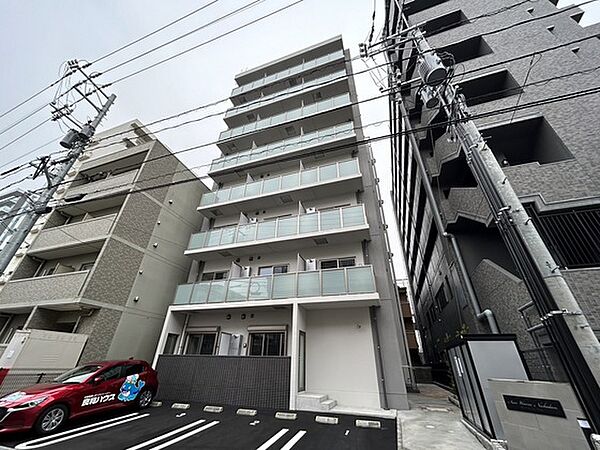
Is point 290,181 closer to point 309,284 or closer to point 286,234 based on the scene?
point 286,234

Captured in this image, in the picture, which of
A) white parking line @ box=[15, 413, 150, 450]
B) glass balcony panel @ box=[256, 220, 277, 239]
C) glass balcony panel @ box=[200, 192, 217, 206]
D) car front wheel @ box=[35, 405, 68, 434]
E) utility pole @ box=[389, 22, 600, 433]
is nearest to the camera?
utility pole @ box=[389, 22, 600, 433]

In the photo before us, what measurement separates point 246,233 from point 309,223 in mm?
2996

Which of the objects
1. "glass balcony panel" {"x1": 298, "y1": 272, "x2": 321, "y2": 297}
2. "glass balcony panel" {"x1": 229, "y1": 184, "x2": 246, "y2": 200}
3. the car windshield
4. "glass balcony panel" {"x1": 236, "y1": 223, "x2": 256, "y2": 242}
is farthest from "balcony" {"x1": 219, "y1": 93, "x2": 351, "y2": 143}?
the car windshield

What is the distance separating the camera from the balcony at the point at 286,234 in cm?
925

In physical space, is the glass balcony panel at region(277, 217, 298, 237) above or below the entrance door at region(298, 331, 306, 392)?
above

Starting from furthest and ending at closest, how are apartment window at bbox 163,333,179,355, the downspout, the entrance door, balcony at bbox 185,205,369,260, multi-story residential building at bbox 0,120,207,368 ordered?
apartment window at bbox 163,333,179,355
balcony at bbox 185,205,369,260
multi-story residential building at bbox 0,120,207,368
the entrance door
the downspout

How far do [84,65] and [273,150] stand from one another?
307 inches

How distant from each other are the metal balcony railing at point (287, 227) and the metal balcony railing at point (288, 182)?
1794mm

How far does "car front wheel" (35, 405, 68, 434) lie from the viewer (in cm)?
449

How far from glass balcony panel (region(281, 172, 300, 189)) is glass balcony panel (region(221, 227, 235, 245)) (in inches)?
126

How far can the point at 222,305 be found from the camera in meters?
9.13

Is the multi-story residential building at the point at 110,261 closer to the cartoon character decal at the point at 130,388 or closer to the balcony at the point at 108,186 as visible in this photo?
the balcony at the point at 108,186

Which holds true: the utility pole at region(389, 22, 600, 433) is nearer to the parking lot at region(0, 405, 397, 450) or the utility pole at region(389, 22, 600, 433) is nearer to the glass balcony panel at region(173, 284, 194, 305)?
the parking lot at region(0, 405, 397, 450)

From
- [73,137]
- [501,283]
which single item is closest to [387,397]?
[501,283]
